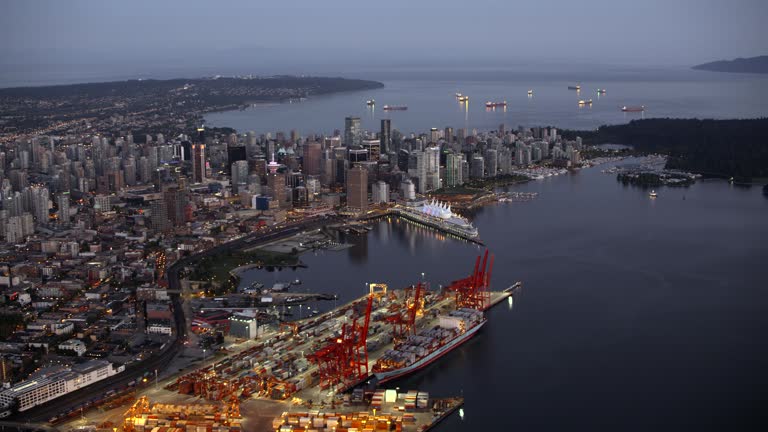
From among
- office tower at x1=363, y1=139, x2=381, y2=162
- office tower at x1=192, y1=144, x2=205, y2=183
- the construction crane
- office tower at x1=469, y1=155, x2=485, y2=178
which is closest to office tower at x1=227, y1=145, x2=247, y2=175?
office tower at x1=192, y1=144, x2=205, y2=183

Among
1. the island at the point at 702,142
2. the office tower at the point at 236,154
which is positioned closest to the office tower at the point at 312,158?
the office tower at the point at 236,154

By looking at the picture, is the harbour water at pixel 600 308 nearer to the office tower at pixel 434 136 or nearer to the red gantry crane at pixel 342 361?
the red gantry crane at pixel 342 361

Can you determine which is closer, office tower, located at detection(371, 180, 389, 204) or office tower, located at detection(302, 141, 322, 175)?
office tower, located at detection(371, 180, 389, 204)

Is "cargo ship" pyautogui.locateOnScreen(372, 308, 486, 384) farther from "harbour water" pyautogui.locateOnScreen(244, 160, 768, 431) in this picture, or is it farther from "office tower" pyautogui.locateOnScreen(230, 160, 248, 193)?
"office tower" pyautogui.locateOnScreen(230, 160, 248, 193)

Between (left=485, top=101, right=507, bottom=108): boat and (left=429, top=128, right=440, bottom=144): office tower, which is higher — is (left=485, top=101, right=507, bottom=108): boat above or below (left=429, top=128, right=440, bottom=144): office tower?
above

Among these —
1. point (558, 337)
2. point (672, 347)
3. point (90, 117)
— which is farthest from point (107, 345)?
point (90, 117)

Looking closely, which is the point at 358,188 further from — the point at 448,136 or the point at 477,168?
the point at 448,136

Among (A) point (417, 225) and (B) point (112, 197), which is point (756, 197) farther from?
(B) point (112, 197)

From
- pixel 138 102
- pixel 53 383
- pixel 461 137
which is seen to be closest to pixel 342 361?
pixel 53 383
